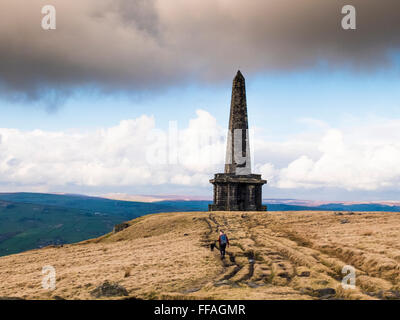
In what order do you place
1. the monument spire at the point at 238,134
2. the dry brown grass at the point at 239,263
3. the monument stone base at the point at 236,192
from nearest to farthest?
the dry brown grass at the point at 239,263 → the monument stone base at the point at 236,192 → the monument spire at the point at 238,134

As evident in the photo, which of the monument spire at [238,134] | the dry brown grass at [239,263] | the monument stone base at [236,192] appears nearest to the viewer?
the dry brown grass at [239,263]

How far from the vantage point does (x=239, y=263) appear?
2030cm

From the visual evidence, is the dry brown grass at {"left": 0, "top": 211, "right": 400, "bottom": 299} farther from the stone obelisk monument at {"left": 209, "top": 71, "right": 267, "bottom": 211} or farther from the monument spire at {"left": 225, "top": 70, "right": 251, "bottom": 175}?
the monument spire at {"left": 225, "top": 70, "right": 251, "bottom": 175}

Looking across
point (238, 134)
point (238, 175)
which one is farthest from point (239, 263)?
point (238, 134)

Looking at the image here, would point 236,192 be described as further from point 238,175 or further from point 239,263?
point 239,263

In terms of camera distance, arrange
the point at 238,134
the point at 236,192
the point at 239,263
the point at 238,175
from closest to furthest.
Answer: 1. the point at 239,263
2. the point at 236,192
3. the point at 238,175
4. the point at 238,134

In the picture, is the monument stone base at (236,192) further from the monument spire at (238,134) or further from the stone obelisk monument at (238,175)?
the monument spire at (238,134)

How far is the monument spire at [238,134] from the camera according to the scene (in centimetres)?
4781

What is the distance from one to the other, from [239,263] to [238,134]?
2969 centimetres

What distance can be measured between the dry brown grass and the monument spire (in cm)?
1462

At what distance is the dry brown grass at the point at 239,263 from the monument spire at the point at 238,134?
14625 mm

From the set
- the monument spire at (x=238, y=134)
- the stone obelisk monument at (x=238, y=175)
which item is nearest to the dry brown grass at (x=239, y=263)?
the stone obelisk monument at (x=238, y=175)

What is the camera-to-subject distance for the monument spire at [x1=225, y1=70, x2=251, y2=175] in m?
47.8
